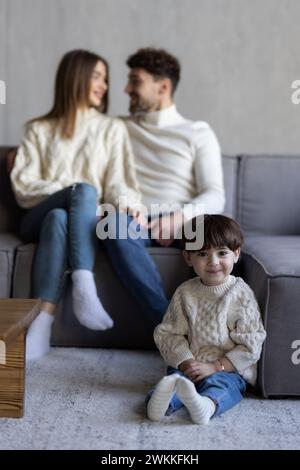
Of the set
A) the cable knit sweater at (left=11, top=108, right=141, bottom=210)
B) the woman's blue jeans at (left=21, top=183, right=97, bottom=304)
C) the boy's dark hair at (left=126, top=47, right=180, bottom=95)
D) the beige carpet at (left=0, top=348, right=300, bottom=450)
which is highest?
the boy's dark hair at (left=126, top=47, right=180, bottom=95)

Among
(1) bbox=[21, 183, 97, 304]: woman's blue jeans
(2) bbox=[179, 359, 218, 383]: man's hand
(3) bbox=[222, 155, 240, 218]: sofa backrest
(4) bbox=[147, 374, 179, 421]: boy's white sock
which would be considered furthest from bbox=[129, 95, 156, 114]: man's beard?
(4) bbox=[147, 374, 179, 421]: boy's white sock

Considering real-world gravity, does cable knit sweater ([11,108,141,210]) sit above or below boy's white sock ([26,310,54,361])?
above

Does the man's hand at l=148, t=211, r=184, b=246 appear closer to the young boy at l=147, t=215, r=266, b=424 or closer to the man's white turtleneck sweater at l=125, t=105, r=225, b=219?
the man's white turtleneck sweater at l=125, t=105, r=225, b=219

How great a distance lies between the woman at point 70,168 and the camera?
82.0 inches

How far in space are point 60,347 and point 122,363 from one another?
0.83ft

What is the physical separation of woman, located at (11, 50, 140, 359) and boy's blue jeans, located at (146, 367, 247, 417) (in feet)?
2.00

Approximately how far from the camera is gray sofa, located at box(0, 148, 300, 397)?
1.66 metres

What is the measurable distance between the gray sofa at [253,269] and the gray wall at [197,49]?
593 mm

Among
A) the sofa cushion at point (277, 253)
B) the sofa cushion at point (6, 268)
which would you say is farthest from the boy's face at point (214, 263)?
the sofa cushion at point (6, 268)

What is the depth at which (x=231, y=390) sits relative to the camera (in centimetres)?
161

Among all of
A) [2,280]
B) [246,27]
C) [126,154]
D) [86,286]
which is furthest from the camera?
[246,27]

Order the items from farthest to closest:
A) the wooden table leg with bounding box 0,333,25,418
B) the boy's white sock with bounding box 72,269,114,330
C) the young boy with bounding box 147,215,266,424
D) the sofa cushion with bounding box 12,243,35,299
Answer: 1. the sofa cushion with bounding box 12,243,35,299
2. the boy's white sock with bounding box 72,269,114,330
3. the young boy with bounding box 147,215,266,424
4. the wooden table leg with bounding box 0,333,25,418
